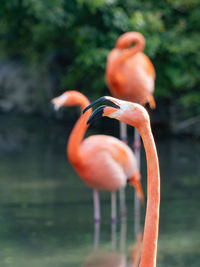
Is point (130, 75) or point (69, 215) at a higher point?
point (130, 75)

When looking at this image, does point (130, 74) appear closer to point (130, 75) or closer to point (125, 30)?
point (130, 75)

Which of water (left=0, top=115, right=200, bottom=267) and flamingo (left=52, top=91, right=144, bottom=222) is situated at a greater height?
flamingo (left=52, top=91, right=144, bottom=222)

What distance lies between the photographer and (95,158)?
3.89 meters

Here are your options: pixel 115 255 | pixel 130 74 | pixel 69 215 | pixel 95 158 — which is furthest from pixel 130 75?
pixel 115 255

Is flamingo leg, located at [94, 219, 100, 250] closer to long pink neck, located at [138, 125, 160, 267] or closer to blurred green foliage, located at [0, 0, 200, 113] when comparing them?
long pink neck, located at [138, 125, 160, 267]

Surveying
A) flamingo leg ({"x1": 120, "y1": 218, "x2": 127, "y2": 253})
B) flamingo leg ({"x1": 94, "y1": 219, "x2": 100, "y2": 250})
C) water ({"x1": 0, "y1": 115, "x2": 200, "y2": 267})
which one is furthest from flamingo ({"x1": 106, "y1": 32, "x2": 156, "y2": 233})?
flamingo leg ({"x1": 94, "y1": 219, "x2": 100, "y2": 250})

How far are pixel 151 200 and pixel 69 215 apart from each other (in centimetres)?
239

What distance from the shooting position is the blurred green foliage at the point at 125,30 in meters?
7.09

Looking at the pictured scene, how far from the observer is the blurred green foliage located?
709 centimetres

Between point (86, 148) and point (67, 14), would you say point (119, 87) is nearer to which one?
point (86, 148)

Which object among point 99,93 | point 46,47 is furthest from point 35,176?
point 46,47

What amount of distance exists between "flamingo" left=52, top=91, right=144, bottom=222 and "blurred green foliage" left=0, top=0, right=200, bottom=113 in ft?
10.0

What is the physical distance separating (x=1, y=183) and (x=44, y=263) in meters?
1.82

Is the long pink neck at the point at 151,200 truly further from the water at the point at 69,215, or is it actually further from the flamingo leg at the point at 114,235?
the flamingo leg at the point at 114,235
